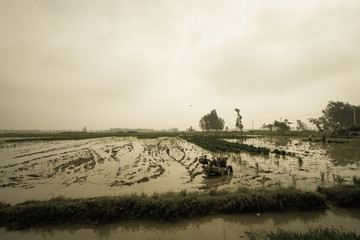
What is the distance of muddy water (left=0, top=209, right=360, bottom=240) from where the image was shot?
4.94 m

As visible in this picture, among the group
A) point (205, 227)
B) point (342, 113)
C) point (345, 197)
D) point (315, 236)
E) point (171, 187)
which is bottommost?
point (205, 227)

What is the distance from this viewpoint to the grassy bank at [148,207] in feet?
18.4

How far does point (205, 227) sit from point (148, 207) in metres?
2.11

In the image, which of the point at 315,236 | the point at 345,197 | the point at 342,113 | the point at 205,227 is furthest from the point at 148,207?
the point at 342,113

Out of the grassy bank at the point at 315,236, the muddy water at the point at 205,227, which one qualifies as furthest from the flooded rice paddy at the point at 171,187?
the grassy bank at the point at 315,236

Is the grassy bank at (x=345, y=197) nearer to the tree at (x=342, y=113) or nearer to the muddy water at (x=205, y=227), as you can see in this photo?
the muddy water at (x=205, y=227)

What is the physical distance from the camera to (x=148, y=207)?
5.88m

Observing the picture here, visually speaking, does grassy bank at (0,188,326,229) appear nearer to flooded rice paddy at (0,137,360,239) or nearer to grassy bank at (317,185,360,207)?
flooded rice paddy at (0,137,360,239)

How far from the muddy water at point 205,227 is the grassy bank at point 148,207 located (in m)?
0.26

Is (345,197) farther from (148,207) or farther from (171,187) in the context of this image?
(148,207)

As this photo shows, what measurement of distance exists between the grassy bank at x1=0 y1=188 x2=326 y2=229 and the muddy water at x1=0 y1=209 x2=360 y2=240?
0.26 meters

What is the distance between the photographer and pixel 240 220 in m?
5.61

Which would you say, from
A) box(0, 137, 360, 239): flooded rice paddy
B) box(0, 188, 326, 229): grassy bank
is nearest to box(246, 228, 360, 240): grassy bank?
box(0, 137, 360, 239): flooded rice paddy

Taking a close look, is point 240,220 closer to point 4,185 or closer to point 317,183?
point 317,183
